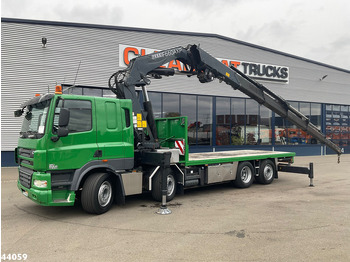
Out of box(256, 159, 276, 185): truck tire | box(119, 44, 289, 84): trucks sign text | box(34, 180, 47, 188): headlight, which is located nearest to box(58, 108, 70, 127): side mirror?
box(34, 180, 47, 188): headlight

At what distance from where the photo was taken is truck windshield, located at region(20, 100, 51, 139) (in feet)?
20.7

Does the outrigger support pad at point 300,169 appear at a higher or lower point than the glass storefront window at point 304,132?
lower

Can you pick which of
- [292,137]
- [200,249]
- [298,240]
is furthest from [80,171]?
[292,137]

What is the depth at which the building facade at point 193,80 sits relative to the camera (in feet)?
52.1

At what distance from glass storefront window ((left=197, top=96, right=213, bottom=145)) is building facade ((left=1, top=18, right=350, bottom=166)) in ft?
0.22

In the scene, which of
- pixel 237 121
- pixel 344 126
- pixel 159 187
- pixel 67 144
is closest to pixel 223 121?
pixel 237 121

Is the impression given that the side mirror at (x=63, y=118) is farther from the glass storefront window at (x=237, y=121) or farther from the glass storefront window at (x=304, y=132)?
the glass storefront window at (x=304, y=132)

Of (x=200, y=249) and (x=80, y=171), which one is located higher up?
(x=80, y=171)

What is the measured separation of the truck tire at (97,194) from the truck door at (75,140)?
45cm

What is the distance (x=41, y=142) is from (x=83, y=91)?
1147 cm

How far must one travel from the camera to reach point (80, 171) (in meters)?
6.45

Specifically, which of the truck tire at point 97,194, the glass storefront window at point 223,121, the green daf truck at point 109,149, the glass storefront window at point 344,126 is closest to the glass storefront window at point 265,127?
the glass storefront window at point 223,121

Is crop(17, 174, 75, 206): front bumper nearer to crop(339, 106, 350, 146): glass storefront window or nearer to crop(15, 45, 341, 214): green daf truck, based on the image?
crop(15, 45, 341, 214): green daf truck

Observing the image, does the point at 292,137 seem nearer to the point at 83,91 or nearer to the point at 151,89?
→ the point at 151,89
